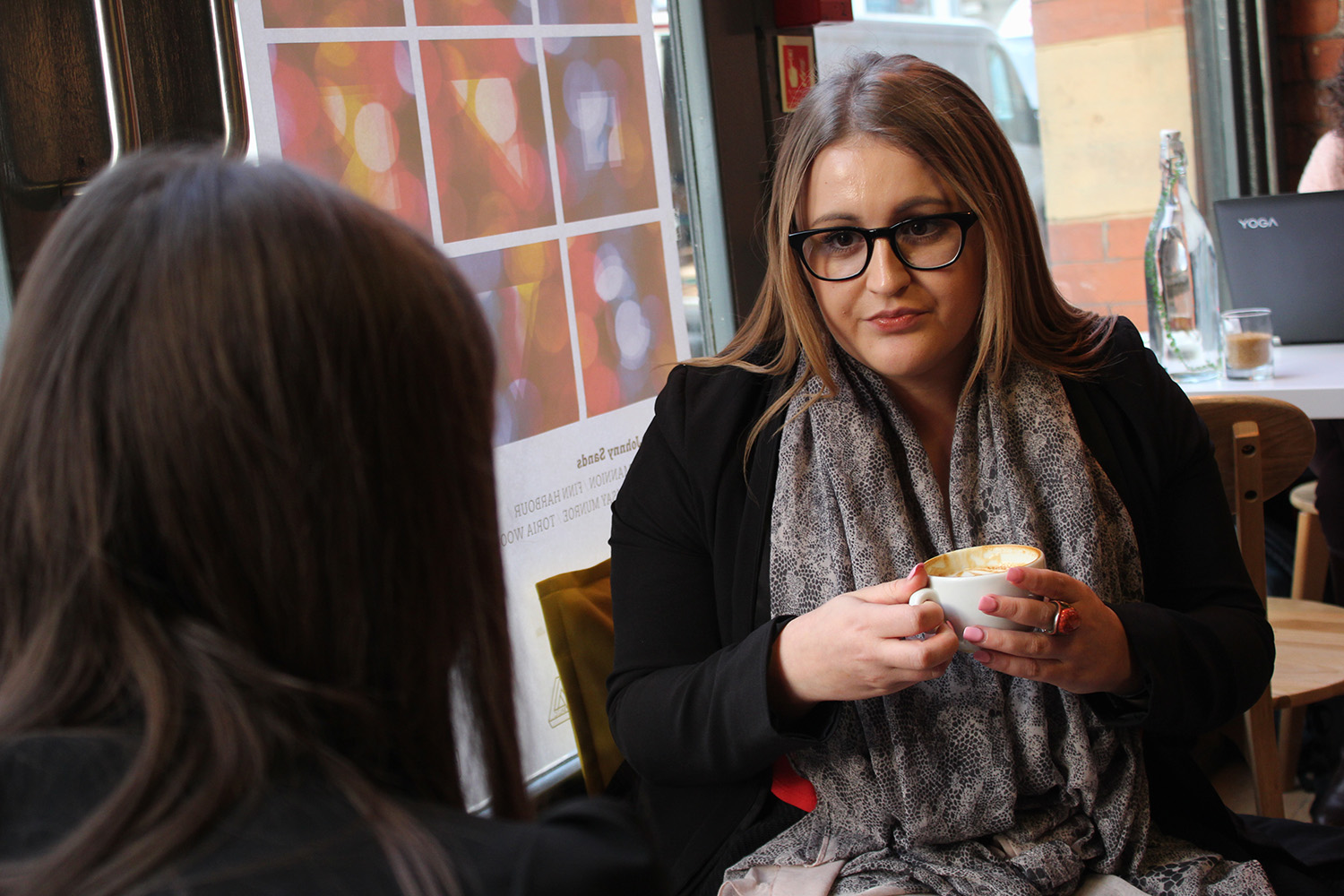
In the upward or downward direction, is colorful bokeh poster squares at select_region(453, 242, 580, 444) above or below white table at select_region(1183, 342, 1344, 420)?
above

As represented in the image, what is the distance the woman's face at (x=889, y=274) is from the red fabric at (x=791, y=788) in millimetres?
439

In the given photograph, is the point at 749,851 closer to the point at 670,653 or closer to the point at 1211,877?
the point at 670,653

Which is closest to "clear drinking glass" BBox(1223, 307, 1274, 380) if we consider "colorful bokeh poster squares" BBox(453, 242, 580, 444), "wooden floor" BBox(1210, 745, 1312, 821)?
"wooden floor" BBox(1210, 745, 1312, 821)

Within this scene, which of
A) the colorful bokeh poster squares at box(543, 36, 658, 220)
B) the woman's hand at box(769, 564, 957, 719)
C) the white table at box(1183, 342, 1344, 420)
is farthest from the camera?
the white table at box(1183, 342, 1344, 420)

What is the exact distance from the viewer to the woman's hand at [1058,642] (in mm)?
991

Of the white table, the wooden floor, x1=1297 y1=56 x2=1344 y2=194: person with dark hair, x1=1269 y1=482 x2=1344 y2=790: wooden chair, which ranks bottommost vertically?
the wooden floor

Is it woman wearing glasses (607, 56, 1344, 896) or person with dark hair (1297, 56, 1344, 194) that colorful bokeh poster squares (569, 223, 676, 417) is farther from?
person with dark hair (1297, 56, 1344, 194)

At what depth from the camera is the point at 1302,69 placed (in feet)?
12.3

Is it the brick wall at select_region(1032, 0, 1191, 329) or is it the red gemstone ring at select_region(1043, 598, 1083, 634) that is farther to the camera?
the brick wall at select_region(1032, 0, 1191, 329)

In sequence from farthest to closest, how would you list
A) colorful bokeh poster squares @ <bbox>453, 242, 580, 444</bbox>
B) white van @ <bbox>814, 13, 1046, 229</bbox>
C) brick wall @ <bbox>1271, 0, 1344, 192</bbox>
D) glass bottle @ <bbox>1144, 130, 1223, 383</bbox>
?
brick wall @ <bbox>1271, 0, 1344, 192</bbox> < white van @ <bbox>814, 13, 1046, 229</bbox> < glass bottle @ <bbox>1144, 130, 1223, 383</bbox> < colorful bokeh poster squares @ <bbox>453, 242, 580, 444</bbox>

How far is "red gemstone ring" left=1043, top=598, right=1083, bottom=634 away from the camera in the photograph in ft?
3.38

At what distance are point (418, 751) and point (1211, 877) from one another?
2.88 ft

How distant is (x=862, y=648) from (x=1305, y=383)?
140cm

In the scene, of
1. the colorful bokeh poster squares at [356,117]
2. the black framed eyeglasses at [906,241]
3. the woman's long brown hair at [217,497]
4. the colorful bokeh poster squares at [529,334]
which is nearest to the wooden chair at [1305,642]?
the black framed eyeglasses at [906,241]
